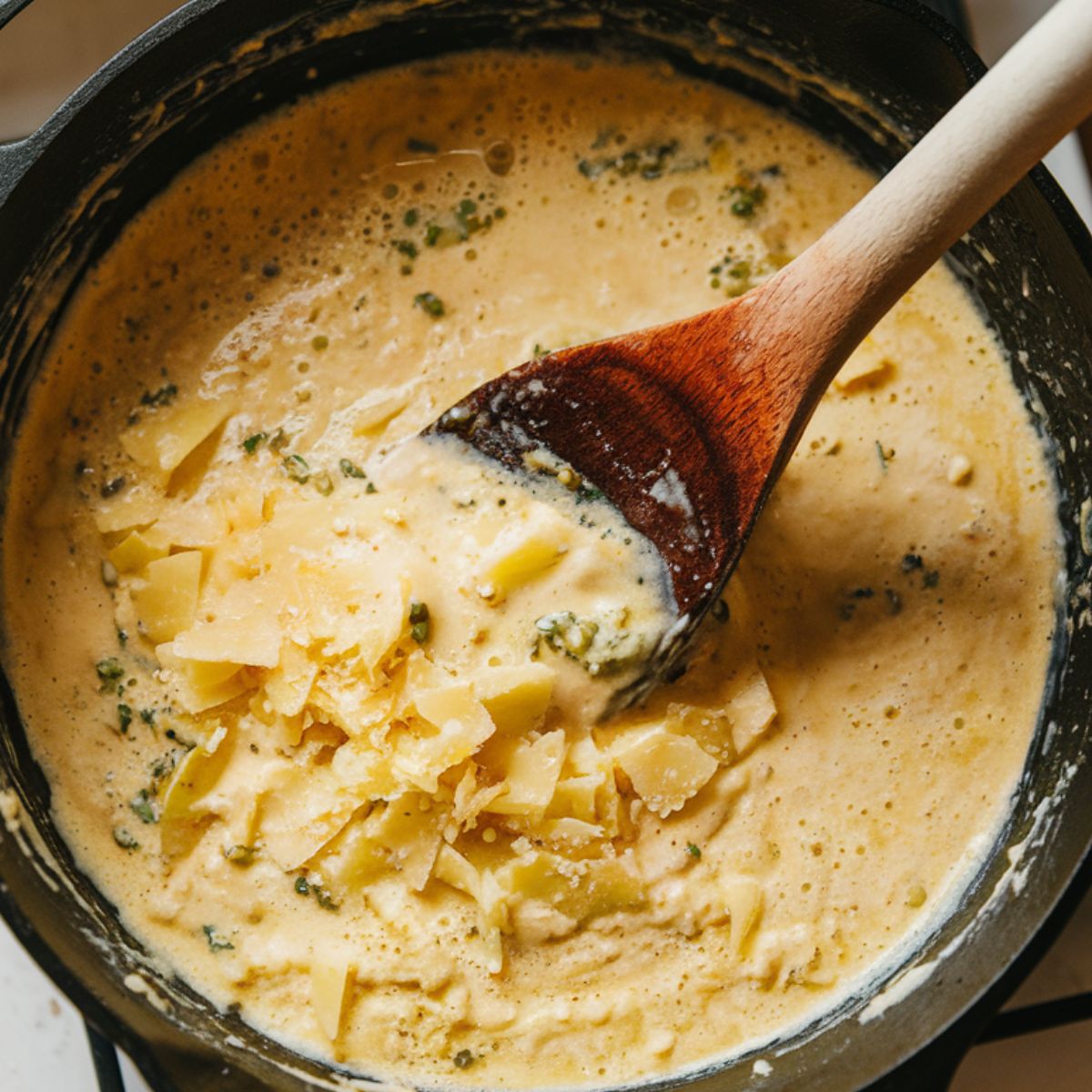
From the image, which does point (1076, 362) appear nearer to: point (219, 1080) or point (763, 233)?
point (763, 233)

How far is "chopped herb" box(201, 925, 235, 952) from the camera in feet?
4.89

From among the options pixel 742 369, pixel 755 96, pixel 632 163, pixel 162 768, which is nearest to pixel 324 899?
pixel 162 768

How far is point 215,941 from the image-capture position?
1.49 metres

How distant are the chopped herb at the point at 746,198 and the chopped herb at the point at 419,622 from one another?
0.69 meters

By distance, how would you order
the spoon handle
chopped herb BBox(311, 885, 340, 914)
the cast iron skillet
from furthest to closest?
chopped herb BBox(311, 885, 340, 914)
the cast iron skillet
the spoon handle

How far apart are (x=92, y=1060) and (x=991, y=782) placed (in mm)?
1218

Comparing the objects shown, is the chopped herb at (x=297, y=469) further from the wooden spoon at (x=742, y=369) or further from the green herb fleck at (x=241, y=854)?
the green herb fleck at (x=241, y=854)

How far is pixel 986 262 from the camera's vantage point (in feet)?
5.16

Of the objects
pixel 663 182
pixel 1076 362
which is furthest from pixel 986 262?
pixel 663 182

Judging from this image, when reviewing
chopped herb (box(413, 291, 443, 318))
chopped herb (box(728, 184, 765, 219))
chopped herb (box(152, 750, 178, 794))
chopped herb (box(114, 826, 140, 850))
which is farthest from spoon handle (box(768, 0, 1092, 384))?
chopped herb (box(114, 826, 140, 850))

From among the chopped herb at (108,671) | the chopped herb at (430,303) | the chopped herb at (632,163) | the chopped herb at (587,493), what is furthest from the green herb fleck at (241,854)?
the chopped herb at (632,163)

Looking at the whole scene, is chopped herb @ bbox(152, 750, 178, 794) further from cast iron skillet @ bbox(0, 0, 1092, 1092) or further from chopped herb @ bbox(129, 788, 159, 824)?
cast iron skillet @ bbox(0, 0, 1092, 1092)

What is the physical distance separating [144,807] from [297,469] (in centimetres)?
47

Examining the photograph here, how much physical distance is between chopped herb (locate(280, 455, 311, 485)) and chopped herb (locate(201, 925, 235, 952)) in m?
0.57
